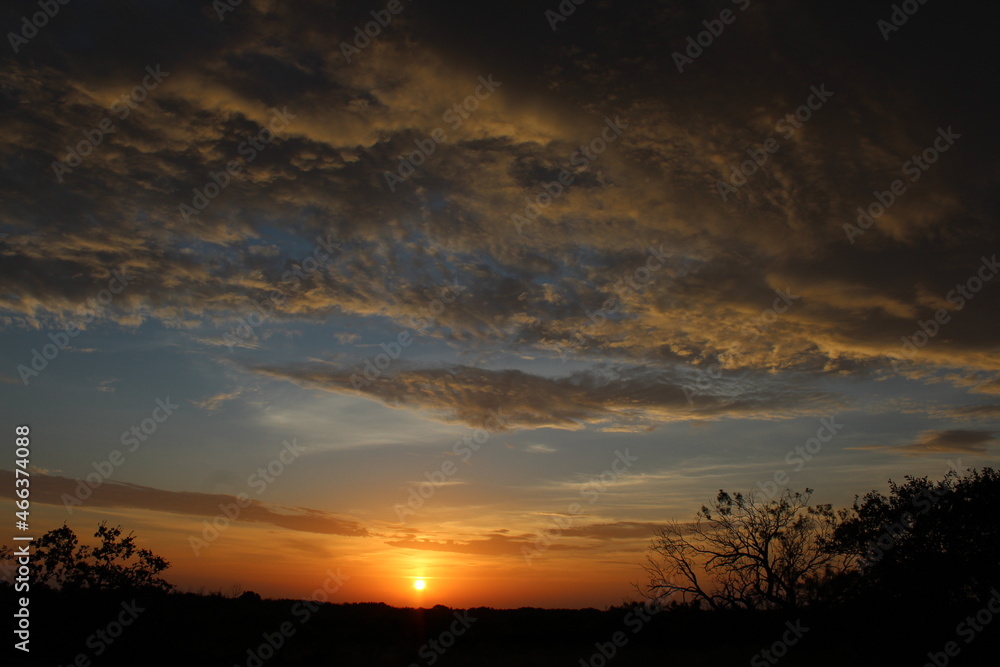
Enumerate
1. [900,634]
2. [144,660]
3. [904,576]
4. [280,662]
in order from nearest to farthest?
[144,660] < [280,662] < [900,634] < [904,576]

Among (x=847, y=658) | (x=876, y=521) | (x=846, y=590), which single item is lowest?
(x=847, y=658)

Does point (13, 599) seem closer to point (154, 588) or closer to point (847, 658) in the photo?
point (154, 588)

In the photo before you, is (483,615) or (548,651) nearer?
(548,651)

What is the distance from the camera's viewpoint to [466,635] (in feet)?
99.1

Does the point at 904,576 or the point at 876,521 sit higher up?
the point at 876,521

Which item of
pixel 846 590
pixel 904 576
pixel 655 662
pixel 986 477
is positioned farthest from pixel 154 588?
pixel 986 477

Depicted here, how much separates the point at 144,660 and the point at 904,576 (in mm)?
34888

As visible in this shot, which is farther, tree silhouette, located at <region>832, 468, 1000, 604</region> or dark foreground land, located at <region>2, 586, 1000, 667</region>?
tree silhouette, located at <region>832, 468, 1000, 604</region>

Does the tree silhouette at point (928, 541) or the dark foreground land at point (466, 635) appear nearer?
the dark foreground land at point (466, 635)

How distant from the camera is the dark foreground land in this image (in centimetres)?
2259

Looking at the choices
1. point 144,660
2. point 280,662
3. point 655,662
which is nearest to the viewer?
point 144,660

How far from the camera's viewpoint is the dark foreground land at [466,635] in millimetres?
22594

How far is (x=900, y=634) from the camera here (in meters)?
26.9

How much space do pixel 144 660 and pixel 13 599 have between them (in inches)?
237
